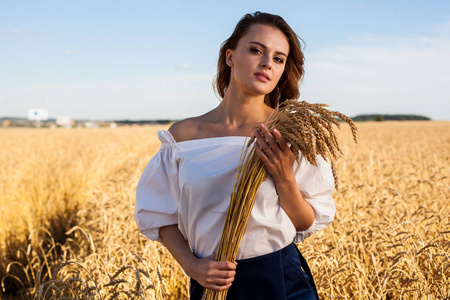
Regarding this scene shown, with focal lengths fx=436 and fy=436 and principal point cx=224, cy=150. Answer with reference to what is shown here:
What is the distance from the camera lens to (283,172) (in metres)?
1.68

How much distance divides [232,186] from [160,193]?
1.15ft

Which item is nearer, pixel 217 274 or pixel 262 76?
pixel 217 274

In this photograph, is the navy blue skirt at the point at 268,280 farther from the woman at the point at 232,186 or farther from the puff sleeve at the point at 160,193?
the puff sleeve at the point at 160,193

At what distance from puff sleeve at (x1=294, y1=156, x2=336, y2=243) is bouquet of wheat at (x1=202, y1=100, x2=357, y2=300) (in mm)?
101

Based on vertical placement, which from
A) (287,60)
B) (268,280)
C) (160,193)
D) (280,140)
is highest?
(287,60)

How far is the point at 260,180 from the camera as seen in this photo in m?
1.70

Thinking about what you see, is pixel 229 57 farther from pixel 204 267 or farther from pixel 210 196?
pixel 204 267

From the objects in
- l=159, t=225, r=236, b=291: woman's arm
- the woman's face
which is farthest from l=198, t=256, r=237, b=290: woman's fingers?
the woman's face

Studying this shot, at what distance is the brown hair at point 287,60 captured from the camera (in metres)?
2.00

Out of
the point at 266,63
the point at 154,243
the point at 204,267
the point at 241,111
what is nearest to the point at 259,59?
the point at 266,63

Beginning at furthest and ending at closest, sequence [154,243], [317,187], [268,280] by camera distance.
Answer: [154,243] → [317,187] → [268,280]

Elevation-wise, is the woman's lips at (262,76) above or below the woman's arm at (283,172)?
above

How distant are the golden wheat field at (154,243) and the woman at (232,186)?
1.30ft

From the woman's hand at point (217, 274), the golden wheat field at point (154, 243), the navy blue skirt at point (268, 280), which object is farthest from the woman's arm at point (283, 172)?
the golden wheat field at point (154, 243)
